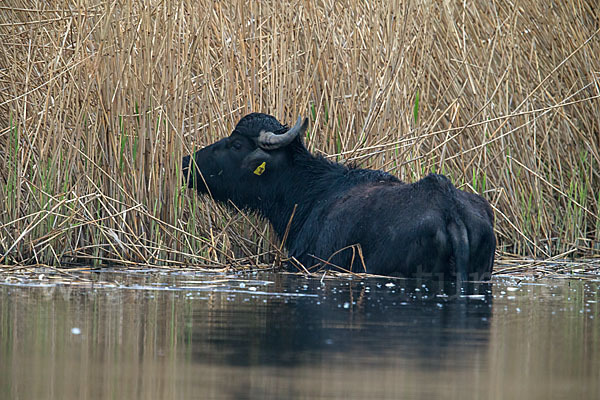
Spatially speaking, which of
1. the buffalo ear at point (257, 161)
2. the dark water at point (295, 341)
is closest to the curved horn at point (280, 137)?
the buffalo ear at point (257, 161)

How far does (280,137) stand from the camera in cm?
853

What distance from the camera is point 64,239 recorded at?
832 centimetres

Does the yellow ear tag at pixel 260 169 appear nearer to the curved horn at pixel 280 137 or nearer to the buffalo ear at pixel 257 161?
the buffalo ear at pixel 257 161

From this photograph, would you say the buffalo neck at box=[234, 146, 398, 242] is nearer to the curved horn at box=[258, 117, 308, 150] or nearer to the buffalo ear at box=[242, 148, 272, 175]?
the buffalo ear at box=[242, 148, 272, 175]

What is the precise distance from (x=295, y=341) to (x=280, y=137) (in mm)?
4051

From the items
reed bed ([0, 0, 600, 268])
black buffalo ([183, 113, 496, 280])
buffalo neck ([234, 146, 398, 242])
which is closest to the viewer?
black buffalo ([183, 113, 496, 280])

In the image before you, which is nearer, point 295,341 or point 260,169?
point 295,341

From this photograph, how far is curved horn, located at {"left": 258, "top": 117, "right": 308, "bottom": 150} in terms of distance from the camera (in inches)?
333

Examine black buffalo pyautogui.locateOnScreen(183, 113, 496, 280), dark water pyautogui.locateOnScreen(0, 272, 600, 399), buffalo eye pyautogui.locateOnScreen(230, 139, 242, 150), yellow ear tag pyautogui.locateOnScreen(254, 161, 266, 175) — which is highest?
buffalo eye pyautogui.locateOnScreen(230, 139, 242, 150)

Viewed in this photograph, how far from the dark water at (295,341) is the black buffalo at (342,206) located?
39 centimetres

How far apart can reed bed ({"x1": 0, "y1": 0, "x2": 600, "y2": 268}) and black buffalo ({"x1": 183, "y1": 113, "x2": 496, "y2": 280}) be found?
0.77 ft

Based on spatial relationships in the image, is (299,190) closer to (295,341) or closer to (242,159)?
(242,159)

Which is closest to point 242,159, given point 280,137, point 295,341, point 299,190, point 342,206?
point 280,137

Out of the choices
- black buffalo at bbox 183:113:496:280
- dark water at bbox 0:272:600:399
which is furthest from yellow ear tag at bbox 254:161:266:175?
dark water at bbox 0:272:600:399
